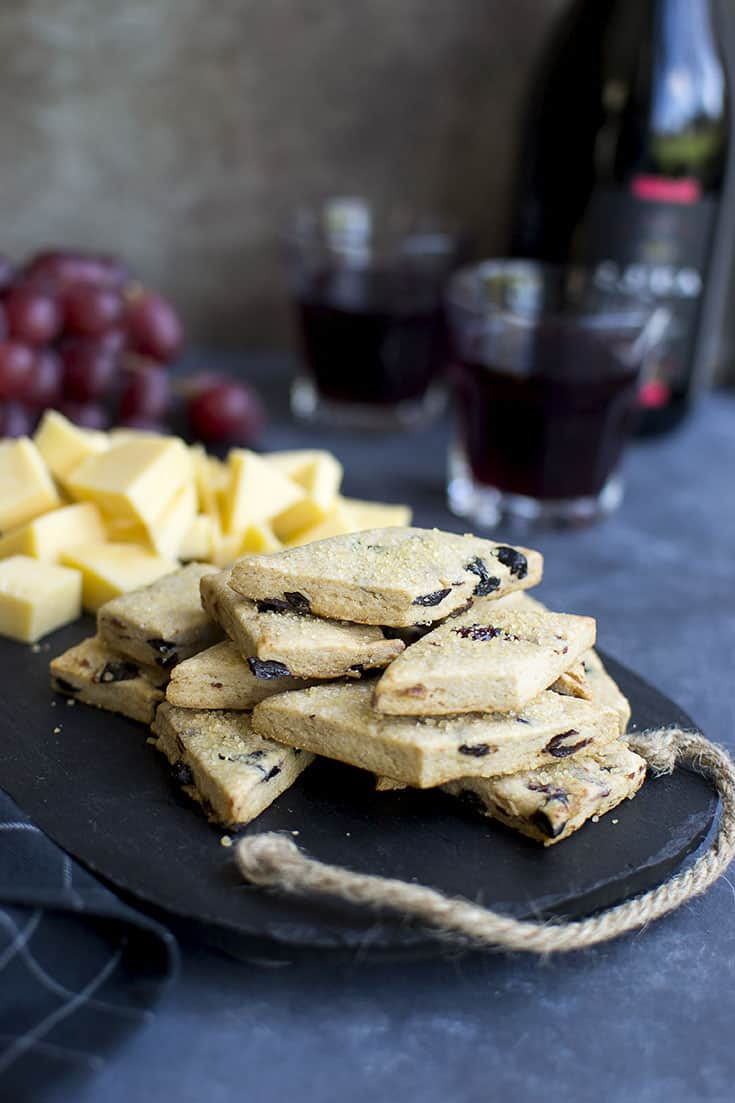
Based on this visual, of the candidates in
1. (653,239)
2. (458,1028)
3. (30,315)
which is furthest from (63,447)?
(653,239)

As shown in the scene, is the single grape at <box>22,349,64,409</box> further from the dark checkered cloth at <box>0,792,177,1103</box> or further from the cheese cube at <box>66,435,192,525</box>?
the dark checkered cloth at <box>0,792,177,1103</box>

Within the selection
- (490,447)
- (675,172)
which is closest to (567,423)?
(490,447)

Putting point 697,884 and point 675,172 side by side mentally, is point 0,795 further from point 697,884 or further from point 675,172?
point 675,172

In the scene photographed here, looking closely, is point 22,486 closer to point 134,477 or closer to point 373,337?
point 134,477

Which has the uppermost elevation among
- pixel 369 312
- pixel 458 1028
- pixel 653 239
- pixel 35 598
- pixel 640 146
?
pixel 640 146

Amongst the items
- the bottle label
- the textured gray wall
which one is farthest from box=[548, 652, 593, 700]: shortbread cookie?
the textured gray wall
